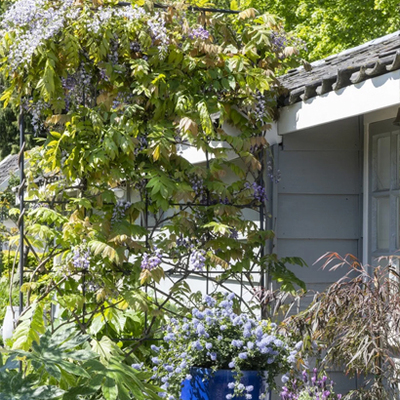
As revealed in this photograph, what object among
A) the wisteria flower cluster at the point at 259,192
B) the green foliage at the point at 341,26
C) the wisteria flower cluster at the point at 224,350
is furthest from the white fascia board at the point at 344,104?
the green foliage at the point at 341,26

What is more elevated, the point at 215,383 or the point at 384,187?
the point at 384,187

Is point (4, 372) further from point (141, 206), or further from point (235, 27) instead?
point (235, 27)

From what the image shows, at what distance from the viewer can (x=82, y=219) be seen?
487 centimetres

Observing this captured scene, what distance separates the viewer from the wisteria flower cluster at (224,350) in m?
3.86

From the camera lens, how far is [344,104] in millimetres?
4355

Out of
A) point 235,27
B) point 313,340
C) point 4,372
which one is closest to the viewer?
point 4,372

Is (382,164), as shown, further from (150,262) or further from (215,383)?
(215,383)

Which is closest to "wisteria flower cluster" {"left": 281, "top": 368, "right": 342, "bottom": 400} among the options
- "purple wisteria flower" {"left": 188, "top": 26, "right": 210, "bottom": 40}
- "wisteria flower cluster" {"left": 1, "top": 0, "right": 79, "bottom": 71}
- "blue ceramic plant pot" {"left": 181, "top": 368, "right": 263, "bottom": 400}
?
"blue ceramic plant pot" {"left": 181, "top": 368, "right": 263, "bottom": 400}

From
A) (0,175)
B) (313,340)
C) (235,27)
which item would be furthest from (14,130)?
(313,340)

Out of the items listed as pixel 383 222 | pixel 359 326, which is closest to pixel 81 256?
pixel 359 326

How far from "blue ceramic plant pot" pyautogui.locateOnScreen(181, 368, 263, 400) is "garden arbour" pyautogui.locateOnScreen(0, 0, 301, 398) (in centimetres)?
74

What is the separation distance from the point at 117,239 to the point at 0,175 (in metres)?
14.1

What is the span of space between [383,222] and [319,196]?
1.81ft

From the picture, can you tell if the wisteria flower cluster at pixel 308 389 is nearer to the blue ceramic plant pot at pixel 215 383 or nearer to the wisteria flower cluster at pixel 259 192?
the blue ceramic plant pot at pixel 215 383
